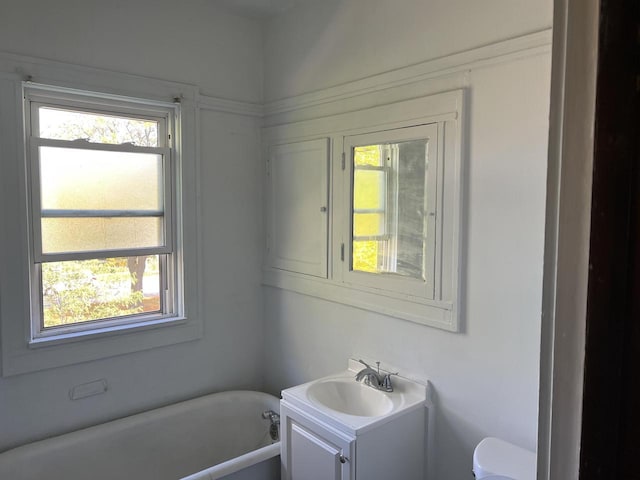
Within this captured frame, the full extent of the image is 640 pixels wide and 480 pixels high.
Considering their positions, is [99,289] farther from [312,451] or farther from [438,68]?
[438,68]

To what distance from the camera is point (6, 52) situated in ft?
6.74

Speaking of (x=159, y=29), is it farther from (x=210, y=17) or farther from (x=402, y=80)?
(x=402, y=80)

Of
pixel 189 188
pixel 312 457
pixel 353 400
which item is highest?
pixel 189 188

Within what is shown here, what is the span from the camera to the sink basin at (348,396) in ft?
6.93

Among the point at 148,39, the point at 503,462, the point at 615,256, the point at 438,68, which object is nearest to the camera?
the point at 615,256

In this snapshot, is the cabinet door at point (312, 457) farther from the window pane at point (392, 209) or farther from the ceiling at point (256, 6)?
the ceiling at point (256, 6)

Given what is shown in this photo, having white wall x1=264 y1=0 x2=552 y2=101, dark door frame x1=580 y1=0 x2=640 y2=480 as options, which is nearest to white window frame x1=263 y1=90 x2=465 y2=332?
white wall x1=264 y1=0 x2=552 y2=101

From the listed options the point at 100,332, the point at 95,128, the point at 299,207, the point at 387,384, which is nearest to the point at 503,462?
the point at 387,384

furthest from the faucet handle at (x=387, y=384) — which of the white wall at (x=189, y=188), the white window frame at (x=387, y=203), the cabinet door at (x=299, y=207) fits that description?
the white wall at (x=189, y=188)

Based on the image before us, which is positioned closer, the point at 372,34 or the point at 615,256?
the point at 615,256

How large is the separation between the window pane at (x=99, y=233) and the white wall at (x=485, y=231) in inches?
49.6

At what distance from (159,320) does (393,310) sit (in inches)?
52.8

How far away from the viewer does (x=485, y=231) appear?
1788 mm

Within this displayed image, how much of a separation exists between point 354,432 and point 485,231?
3.06ft
